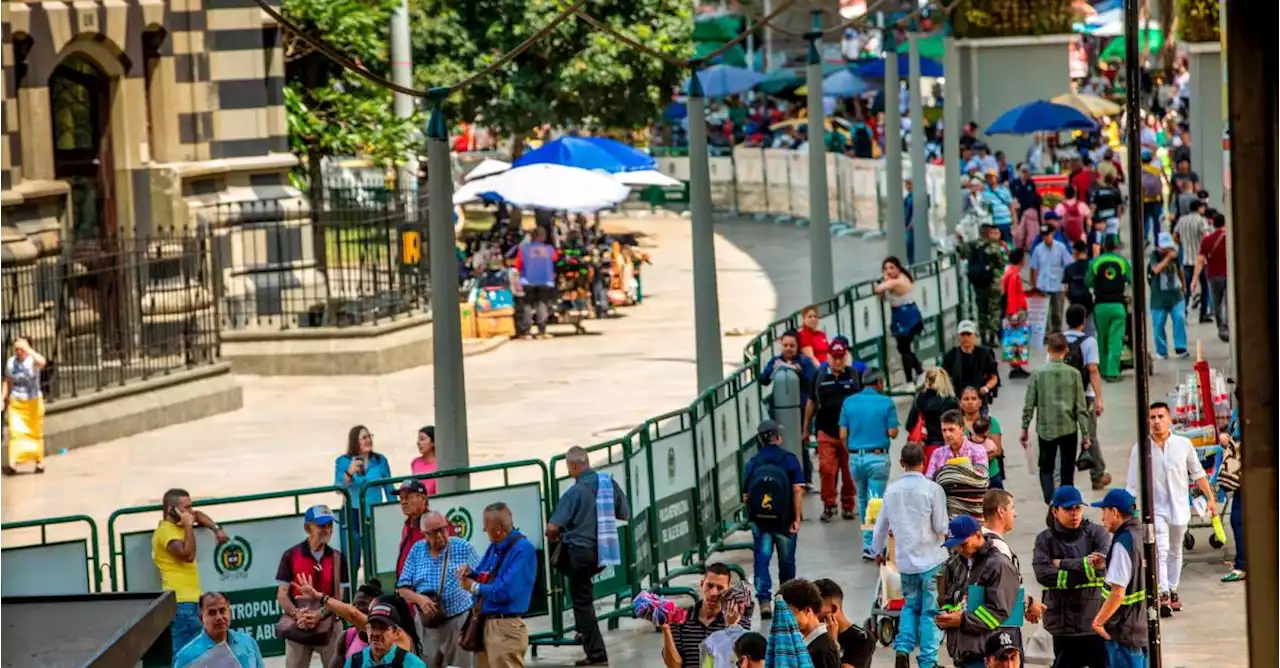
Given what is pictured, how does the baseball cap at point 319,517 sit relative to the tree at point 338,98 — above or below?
below

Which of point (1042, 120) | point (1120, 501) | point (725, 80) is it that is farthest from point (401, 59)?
point (1120, 501)

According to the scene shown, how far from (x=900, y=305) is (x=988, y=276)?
275 centimetres

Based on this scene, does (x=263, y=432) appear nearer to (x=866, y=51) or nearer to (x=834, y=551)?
(x=834, y=551)

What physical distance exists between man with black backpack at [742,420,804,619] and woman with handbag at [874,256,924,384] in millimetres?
9499

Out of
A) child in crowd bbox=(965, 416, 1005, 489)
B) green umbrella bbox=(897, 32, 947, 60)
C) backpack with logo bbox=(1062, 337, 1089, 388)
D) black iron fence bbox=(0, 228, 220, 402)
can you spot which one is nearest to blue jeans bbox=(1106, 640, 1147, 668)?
child in crowd bbox=(965, 416, 1005, 489)

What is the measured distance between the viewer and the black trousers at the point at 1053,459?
61.4 feet

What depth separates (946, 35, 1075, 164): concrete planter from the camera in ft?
161

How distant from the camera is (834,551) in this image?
1864 cm

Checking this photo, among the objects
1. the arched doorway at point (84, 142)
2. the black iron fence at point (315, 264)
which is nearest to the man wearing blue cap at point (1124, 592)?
the black iron fence at point (315, 264)

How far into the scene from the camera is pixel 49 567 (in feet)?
47.1

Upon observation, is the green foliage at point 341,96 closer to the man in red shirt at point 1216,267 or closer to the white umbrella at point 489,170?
the white umbrella at point 489,170

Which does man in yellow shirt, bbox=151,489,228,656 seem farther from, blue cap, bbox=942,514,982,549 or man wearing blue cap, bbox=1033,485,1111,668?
man wearing blue cap, bbox=1033,485,1111,668

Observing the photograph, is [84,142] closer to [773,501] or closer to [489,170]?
[489,170]

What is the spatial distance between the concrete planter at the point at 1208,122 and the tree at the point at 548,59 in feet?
32.7
